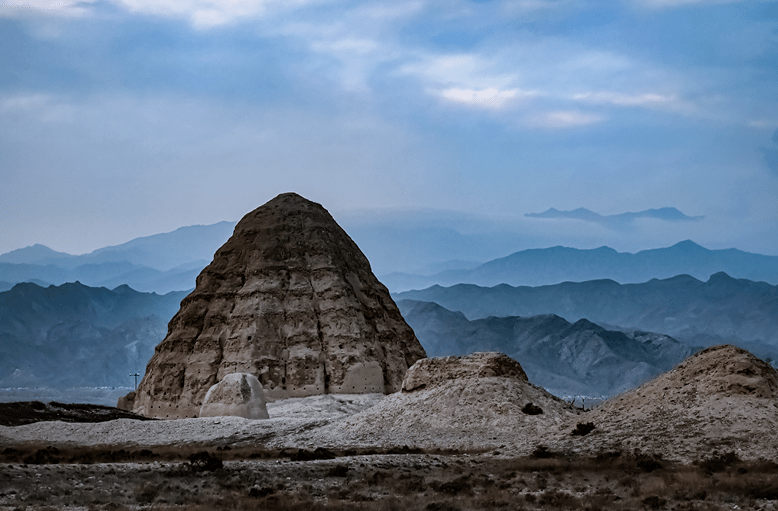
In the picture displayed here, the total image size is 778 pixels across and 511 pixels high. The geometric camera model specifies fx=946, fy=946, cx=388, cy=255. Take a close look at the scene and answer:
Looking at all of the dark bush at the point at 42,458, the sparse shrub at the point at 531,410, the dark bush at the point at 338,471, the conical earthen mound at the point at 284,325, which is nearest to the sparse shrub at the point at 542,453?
the dark bush at the point at 338,471

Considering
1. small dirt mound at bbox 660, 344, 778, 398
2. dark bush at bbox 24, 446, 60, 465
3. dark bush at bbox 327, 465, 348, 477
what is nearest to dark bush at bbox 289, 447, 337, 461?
dark bush at bbox 327, 465, 348, 477

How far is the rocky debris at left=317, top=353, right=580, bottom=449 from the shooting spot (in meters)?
39.4

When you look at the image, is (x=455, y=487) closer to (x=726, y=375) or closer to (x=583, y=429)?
(x=583, y=429)

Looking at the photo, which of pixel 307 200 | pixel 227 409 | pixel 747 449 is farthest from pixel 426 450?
pixel 307 200

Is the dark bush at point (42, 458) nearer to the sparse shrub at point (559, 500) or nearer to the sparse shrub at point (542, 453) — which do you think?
the sparse shrub at point (542, 453)

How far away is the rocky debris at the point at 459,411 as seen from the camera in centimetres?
3944

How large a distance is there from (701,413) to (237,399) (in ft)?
94.0

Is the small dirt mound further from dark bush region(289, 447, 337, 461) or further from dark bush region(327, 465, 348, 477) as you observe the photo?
dark bush region(327, 465, 348, 477)

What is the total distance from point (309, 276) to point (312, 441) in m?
29.7

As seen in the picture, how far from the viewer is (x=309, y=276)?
7131 centimetres

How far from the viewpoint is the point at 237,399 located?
5272 centimetres

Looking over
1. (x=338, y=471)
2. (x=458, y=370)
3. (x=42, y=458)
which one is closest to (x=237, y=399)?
(x=458, y=370)

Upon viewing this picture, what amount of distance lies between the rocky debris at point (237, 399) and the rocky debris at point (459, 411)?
7.83 metres

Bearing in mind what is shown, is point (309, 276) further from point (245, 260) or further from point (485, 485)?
point (485, 485)
